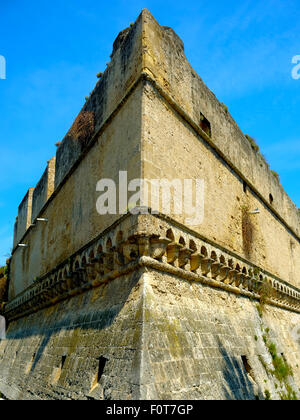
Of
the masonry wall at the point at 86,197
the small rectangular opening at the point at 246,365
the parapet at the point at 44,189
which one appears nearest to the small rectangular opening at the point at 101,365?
the masonry wall at the point at 86,197

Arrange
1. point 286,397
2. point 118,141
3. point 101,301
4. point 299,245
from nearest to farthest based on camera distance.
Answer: point 101,301, point 118,141, point 286,397, point 299,245

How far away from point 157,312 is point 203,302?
1721 millimetres

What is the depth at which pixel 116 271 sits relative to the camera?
607cm

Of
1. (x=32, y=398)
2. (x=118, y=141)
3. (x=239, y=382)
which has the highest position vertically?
(x=118, y=141)

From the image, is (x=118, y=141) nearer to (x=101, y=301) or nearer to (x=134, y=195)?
(x=134, y=195)

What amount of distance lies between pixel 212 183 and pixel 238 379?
4237 millimetres

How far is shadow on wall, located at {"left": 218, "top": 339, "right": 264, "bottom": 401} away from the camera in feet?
19.0

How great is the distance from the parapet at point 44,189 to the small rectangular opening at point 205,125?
20.2 ft

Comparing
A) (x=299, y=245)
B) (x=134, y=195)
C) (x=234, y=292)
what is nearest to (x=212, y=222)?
(x=234, y=292)

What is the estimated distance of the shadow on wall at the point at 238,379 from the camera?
578 cm

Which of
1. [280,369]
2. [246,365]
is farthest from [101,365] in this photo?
[280,369]

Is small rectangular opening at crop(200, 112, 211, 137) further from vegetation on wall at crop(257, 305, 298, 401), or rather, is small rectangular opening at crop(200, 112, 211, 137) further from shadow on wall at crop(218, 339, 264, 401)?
shadow on wall at crop(218, 339, 264, 401)

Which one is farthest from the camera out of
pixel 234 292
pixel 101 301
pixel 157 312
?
pixel 234 292

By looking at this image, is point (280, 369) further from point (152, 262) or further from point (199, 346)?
point (152, 262)
